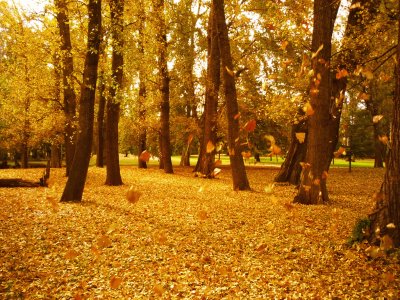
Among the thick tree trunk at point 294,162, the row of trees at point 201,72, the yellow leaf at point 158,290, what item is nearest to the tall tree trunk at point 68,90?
the row of trees at point 201,72

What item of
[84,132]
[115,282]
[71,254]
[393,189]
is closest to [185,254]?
[115,282]

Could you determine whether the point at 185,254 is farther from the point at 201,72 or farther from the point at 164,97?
the point at 201,72

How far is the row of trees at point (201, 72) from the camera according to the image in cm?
1043

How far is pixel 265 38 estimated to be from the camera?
2186 centimetres

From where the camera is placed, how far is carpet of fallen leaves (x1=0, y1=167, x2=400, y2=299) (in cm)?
485

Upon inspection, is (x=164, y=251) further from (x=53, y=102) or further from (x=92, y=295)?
(x=53, y=102)

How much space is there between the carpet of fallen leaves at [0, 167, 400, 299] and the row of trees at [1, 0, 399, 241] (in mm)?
1414

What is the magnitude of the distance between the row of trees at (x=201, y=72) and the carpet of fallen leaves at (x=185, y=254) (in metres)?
1.41

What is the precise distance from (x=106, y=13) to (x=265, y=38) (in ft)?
34.0

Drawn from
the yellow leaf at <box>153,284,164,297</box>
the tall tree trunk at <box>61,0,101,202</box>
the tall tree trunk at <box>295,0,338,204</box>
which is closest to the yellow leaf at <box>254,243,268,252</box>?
the yellow leaf at <box>153,284,164,297</box>

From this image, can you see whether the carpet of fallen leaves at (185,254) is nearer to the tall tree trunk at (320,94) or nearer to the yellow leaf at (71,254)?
the yellow leaf at (71,254)

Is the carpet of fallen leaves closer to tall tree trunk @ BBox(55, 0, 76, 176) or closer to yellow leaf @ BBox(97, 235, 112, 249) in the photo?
yellow leaf @ BBox(97, 235, 112, 249)

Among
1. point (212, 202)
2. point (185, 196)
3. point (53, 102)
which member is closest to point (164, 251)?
point (212, 202)

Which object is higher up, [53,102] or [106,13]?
[106,13]
